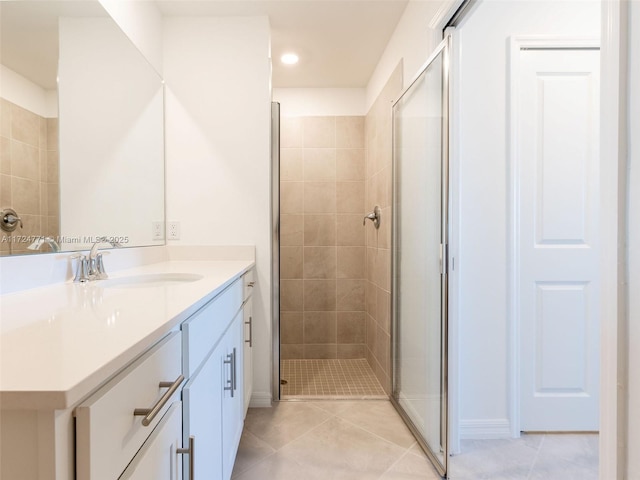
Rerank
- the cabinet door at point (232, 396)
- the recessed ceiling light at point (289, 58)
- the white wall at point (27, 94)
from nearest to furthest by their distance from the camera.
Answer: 1. the white wall at point (27, 94)
2. the cabinet door at point (232, 396)
3. the recessed ceiling light at point (289, 58)

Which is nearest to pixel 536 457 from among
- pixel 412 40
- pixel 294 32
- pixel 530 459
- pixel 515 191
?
pixel 530 459

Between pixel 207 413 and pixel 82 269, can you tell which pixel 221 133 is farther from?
pixel 207 413

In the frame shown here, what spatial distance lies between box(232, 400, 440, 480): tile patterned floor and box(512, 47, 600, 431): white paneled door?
2.33 ft

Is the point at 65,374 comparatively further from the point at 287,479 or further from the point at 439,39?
the point at 439,39

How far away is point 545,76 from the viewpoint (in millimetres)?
1803

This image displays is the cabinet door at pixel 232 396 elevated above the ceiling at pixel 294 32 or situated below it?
below

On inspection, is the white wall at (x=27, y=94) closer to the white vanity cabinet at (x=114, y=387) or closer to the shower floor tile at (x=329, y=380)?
the white vanity cabinet at (x=114, y=387)

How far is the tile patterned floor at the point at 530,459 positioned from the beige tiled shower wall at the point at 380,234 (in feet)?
2.35

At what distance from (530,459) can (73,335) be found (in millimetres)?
1961

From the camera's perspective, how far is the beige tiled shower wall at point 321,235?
10.4ft

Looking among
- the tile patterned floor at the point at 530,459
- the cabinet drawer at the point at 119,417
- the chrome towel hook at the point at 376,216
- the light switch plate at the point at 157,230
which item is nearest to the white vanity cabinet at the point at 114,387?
the cabinet drawer at the point at 119,417

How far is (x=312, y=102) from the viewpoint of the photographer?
3.19 metres

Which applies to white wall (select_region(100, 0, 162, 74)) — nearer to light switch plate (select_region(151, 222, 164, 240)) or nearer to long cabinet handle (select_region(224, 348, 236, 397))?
light switch plate (select_region(151, 222, 164, 240))

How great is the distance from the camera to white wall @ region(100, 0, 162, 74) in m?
1.65
